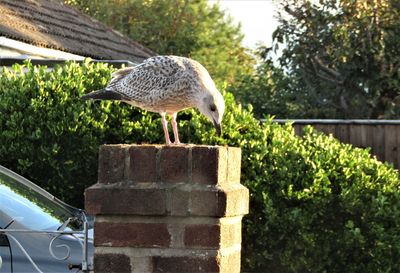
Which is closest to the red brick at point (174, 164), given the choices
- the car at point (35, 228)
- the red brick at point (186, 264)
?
the red brick at point (186, 264)

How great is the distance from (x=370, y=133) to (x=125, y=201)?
32.8 ft

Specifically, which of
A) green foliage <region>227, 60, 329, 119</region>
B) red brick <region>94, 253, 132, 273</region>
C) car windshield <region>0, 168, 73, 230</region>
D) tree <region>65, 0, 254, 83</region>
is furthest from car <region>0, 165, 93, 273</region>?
tree <region>65, 0, 254, 83</region>

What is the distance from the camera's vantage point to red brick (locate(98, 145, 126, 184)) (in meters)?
3.71

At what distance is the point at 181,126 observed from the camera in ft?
26.3

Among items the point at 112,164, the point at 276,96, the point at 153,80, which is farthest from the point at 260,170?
the point at 276,96

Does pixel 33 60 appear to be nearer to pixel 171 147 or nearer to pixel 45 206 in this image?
pixel 45 206

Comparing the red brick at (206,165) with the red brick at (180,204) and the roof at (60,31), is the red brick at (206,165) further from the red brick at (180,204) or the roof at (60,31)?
the roof at (60,31)

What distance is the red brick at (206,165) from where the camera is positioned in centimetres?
365

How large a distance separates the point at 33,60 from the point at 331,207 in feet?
14.1

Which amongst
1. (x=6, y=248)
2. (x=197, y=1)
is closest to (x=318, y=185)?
(x=6, y=248)

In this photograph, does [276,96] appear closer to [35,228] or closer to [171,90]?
[35,228]

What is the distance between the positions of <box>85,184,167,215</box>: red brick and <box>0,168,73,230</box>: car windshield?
9.25 ft

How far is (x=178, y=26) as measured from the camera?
114ft

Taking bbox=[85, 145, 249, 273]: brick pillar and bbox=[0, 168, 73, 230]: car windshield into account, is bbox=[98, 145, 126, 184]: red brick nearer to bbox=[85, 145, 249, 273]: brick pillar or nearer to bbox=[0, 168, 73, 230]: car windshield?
bbox=[85, 145, 249, 273]: brick pillar
